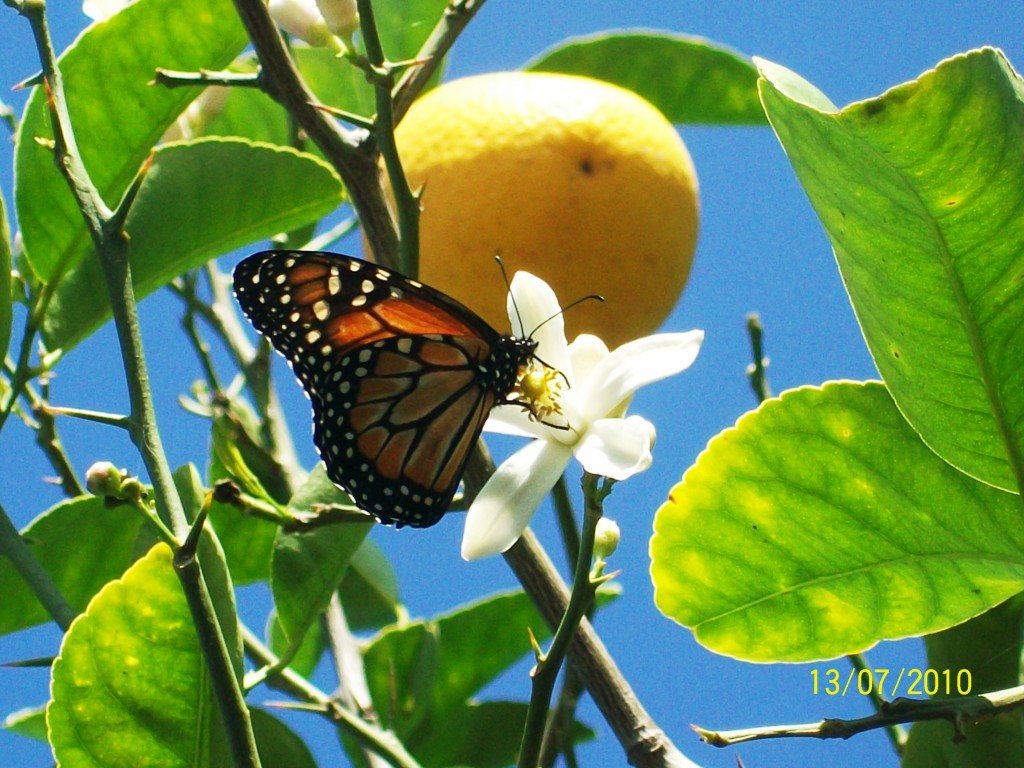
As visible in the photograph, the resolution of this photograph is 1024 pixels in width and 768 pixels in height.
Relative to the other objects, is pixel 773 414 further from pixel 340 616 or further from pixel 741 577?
pixel 340 616

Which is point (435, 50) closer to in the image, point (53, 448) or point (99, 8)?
point (99, 8)

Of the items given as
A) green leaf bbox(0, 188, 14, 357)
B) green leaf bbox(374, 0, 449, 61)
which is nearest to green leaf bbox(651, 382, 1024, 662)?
green leaf bbox(0, 188, 14, 357)

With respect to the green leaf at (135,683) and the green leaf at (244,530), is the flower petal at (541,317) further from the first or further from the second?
the green leaf at (244,530)

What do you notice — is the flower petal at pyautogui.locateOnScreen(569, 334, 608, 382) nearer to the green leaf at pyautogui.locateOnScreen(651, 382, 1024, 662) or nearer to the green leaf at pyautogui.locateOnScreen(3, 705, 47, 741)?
the green leaf at pyautogui.locateOnScreen(651, 382, 1024, 662)

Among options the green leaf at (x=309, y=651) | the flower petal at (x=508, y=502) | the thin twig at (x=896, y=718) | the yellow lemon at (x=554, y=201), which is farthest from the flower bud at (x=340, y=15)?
the green leaf at (x=309, y=651)

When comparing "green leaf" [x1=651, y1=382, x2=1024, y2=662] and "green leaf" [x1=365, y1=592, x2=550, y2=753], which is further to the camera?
"green leaf" [x1=365, y1=592, x2=550, y2=753]

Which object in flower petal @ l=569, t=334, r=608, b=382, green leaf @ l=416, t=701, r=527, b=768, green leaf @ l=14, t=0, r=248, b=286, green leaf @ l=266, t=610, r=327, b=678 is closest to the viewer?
flower petal @ l=569, t=334, r=608, b=382

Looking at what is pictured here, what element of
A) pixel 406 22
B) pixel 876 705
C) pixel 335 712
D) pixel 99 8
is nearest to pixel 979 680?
pixel 876 705
